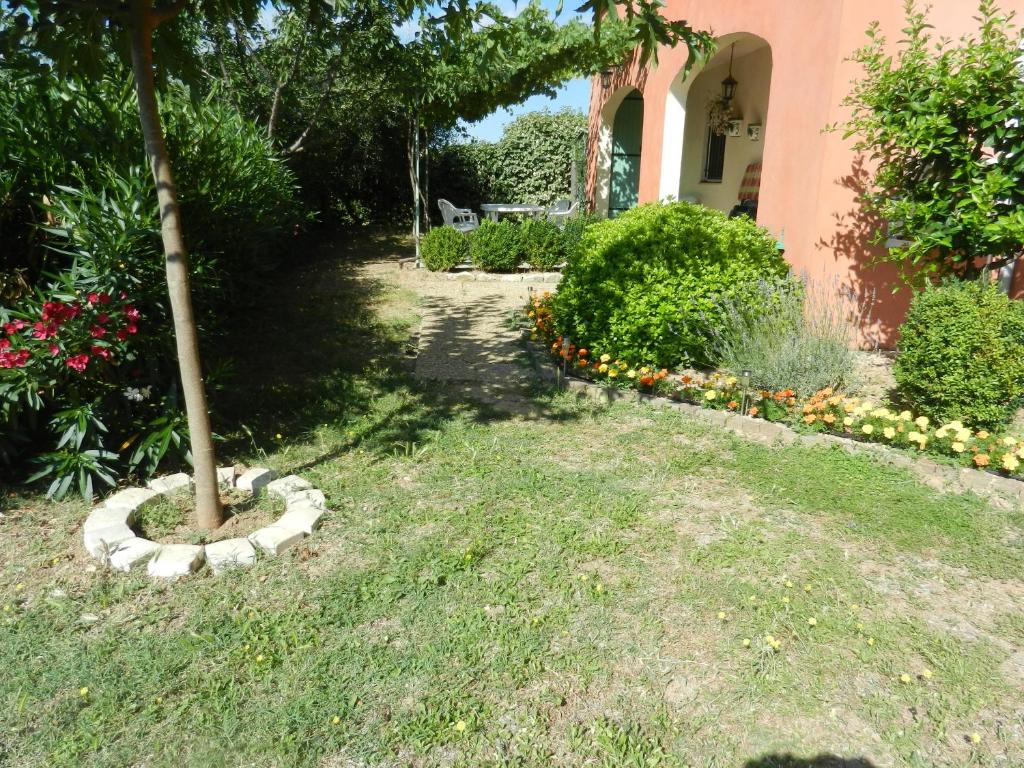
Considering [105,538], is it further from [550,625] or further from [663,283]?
[663,283]

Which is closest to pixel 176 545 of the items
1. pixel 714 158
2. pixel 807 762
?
pixel 807 762

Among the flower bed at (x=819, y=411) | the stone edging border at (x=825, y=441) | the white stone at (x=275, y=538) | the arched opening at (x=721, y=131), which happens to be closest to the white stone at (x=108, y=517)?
the white stone at (x=275, y=538)

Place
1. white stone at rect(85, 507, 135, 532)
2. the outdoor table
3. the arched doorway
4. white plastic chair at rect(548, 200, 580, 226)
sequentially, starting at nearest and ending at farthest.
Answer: white stone at rect(85, 507, 135, 532) < white plastic chair at rect(548, 200, 580, 226) < the outdoor table < the arched doorway

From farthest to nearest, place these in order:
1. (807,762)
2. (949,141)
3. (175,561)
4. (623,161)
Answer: (623,161)
(949,141)
(175,561)
(807,762)

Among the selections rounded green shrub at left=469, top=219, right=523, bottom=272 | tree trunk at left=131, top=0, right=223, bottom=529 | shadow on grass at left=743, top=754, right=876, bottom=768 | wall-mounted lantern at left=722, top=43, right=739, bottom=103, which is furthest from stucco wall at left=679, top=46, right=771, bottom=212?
shadow on grass at left=743, top=754, right=876, bottom=768

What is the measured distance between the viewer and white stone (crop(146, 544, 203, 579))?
3213 millimetres

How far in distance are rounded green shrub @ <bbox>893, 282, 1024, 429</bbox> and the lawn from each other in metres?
0.72

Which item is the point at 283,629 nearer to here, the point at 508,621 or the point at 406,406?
the point at 508,621

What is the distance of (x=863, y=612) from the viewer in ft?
9.75

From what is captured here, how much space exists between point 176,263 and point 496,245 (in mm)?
8117

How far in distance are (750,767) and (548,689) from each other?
0.69m

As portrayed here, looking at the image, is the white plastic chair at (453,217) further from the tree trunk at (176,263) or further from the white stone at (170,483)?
the tree trunk at (176,263)

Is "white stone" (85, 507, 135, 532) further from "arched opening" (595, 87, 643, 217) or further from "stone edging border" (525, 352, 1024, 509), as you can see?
"arched opening" (595, 87, 643, 217)

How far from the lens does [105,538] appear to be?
11.0ft
